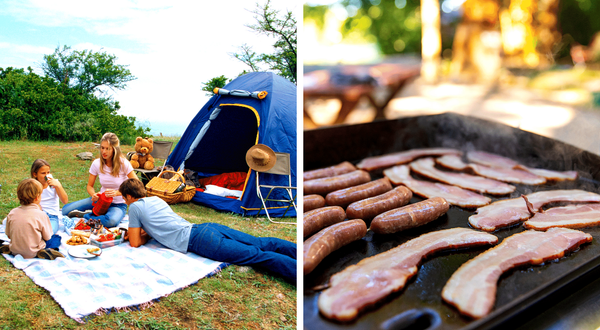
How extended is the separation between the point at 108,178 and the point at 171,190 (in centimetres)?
65

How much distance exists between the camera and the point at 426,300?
101 centimetres

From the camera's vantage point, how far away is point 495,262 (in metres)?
1.14

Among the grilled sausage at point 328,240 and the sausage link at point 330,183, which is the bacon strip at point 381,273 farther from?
the sausage link at point 330,183

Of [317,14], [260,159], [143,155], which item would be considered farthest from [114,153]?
[317,14]

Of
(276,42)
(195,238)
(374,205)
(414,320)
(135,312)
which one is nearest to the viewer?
(414,320)

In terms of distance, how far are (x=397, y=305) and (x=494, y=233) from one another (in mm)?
706

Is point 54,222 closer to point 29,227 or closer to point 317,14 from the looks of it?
point 29,227

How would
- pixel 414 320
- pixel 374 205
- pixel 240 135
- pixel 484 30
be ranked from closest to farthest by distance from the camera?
pixel 414 320 → pixel 374 205 → pixel 484 30 → pixel 240 135

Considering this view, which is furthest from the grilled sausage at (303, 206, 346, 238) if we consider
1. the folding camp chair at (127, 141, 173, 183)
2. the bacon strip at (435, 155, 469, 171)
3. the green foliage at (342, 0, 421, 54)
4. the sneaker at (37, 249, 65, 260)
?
the green foliage at (342, 0, 421, 54)

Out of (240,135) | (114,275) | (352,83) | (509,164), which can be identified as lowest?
(114,275)

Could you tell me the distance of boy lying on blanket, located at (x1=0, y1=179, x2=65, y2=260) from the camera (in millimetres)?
1921

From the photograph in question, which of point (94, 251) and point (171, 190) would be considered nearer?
point (94, 251)

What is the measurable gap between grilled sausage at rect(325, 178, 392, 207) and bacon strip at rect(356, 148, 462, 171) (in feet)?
1.54

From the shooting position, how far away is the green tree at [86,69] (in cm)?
238
